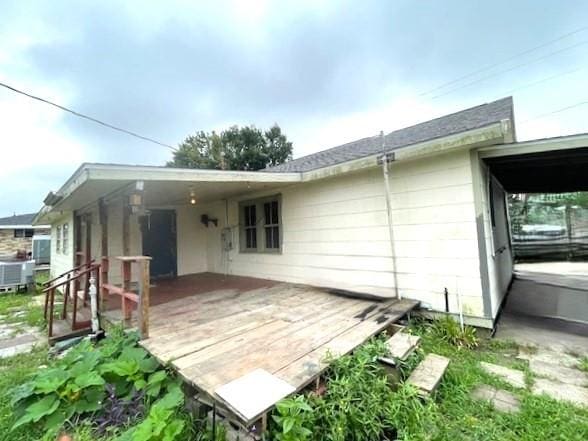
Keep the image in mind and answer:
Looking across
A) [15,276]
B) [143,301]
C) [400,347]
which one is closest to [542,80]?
[400,347]

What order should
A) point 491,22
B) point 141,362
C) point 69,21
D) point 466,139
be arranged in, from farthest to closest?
1. point 491,22
2. point 69,21
3. point 466,139
4. point 141,362

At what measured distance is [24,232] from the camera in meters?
18.8

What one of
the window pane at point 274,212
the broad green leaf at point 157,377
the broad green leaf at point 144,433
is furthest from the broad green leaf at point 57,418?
the window pane at point 274,212

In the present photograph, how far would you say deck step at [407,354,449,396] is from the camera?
219cm

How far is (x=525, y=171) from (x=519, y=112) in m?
9.55

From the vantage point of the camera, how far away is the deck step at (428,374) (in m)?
2.19

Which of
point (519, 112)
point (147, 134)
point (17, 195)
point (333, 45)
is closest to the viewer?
point (333, 45)

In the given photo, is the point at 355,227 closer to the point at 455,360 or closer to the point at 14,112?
the point at 455,360

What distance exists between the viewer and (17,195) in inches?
1026

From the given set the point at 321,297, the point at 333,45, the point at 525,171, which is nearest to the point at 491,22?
the point at 333,45

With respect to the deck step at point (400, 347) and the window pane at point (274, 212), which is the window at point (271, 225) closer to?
the window pane at point (274, 212)

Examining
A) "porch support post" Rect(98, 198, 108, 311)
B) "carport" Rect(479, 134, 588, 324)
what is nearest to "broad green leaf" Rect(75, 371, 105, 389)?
"porch support post" Rect(98, 198, 108, 311)

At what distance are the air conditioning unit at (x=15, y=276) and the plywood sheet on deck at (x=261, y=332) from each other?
27.4 feet

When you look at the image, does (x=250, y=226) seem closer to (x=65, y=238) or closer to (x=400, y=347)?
(x=400, y=347)
